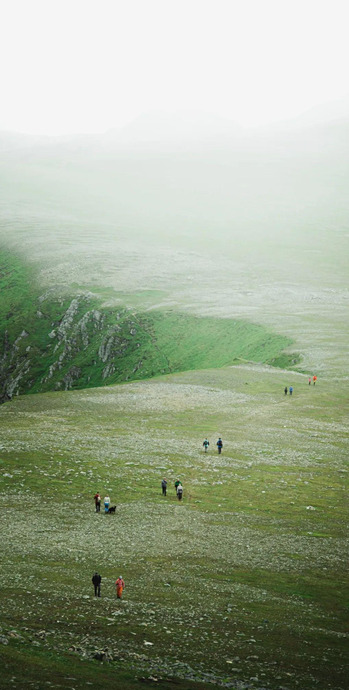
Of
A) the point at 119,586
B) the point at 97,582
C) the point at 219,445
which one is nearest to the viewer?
the point at 97,582

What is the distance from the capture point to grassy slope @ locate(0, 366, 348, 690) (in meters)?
29.3

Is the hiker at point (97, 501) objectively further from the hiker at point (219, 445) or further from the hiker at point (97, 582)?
the hiker at point (219, 445)

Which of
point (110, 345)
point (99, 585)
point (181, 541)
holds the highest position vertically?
point (99, 585)

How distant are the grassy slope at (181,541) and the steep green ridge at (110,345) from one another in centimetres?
4984

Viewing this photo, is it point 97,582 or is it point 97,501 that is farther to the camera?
point 97,501

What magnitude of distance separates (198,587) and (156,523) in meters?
12.2

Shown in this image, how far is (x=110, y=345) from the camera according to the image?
155625 millimetres

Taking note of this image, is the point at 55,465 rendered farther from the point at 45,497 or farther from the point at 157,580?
the point at 157,580

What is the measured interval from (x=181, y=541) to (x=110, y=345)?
112 metres

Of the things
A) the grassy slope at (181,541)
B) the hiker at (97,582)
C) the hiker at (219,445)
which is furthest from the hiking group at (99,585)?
the hiker at (219,445)

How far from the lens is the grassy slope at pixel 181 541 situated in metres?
29.3

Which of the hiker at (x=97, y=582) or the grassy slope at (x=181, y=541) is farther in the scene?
the hiker at (x=97, y=582)

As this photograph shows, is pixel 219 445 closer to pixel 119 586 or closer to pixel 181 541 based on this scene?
pixel 181 541

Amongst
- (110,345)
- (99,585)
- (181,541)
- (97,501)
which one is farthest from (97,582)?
(110,345)
